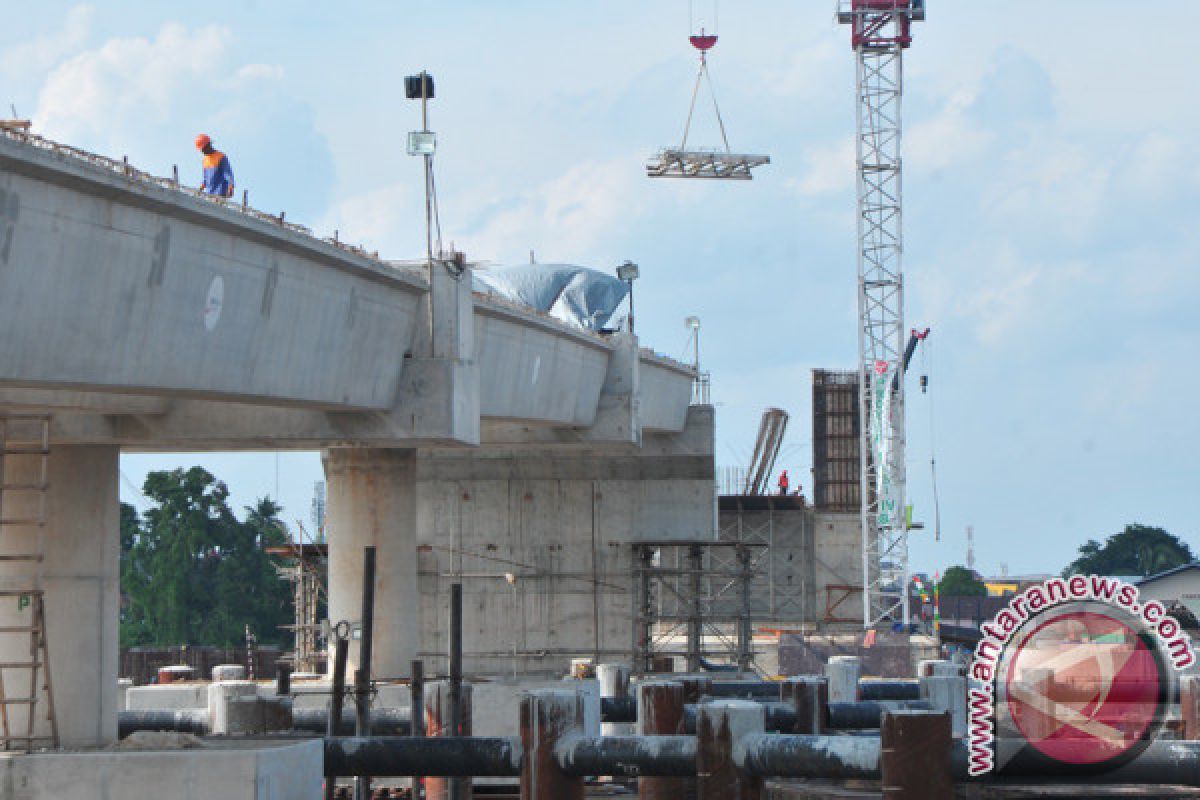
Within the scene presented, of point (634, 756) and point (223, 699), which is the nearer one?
point (634, 756)

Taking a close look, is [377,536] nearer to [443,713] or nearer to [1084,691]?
[443,713]

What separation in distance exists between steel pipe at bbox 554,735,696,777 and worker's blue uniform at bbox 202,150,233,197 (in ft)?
40.1

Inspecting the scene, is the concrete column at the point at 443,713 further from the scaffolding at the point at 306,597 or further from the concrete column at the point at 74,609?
the scaffolding at the point at 306,597

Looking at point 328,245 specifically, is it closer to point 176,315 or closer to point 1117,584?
point 176,315

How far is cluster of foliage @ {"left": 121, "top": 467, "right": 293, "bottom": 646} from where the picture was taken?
376 feet

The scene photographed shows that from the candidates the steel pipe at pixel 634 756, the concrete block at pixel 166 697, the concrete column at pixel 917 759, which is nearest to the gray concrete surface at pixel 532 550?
the concrete block at pixel 166 697

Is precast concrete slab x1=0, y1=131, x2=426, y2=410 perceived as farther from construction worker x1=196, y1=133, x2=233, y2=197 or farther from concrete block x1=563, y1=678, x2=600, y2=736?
concrete block x1=563, y1=678, x2=600, y2=736

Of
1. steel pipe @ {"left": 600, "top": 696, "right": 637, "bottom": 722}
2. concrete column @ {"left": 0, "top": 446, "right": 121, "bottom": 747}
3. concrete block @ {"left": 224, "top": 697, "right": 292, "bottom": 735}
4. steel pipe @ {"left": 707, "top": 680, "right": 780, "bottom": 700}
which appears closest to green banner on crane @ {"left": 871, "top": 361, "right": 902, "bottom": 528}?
steel pipe @ {"left": 707, "top": 680, "right": 780, "bottom": 700}

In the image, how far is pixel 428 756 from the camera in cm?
2295

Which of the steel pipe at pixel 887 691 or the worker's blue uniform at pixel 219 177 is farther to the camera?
the steel pipe at pixel 887 691

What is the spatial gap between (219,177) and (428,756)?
439 inches

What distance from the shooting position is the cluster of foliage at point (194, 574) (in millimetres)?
114625

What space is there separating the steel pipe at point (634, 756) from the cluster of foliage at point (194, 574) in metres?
92.8

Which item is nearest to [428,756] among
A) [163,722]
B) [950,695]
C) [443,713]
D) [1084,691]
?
[443,713]
